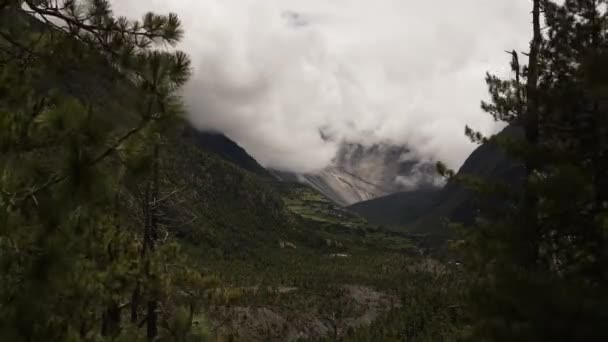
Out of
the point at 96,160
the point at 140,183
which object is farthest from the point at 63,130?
the point at 140,183

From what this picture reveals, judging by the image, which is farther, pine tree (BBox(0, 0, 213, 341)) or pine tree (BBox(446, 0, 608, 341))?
pine tree (BBox(446, 0, 608, 341))

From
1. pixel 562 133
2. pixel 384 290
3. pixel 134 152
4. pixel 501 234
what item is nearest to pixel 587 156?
pixel 562 133

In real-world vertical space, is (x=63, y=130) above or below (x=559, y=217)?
below

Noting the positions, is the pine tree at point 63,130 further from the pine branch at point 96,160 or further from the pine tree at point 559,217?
the pine tree at point 559,217

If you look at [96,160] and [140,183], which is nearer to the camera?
[96,160]

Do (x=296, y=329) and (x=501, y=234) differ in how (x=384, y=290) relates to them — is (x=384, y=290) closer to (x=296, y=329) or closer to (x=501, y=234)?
(x=296, y=329)

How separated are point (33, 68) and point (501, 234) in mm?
7922

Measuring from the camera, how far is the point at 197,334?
41.8 ft

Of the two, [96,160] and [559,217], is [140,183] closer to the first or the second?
[96,160]

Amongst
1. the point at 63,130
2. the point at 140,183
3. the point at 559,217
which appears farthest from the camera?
the point at 559,217

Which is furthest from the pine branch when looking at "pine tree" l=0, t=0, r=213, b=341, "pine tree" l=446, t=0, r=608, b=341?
"pine tree" l=446, t=0, r=608, b=341

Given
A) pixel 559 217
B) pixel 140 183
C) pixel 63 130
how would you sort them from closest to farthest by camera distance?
1. pixel 63 130
2. pixel 140 183
3. pixel 559 217

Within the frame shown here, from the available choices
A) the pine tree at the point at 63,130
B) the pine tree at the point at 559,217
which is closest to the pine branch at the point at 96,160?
the pine tree at the point at 63,130

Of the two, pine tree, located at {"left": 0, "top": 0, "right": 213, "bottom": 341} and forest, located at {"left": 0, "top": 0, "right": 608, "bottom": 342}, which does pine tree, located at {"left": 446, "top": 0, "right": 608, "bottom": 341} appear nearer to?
forest, located at {"left": 0, "top": 0, "right": 608, "bottom": 342}
